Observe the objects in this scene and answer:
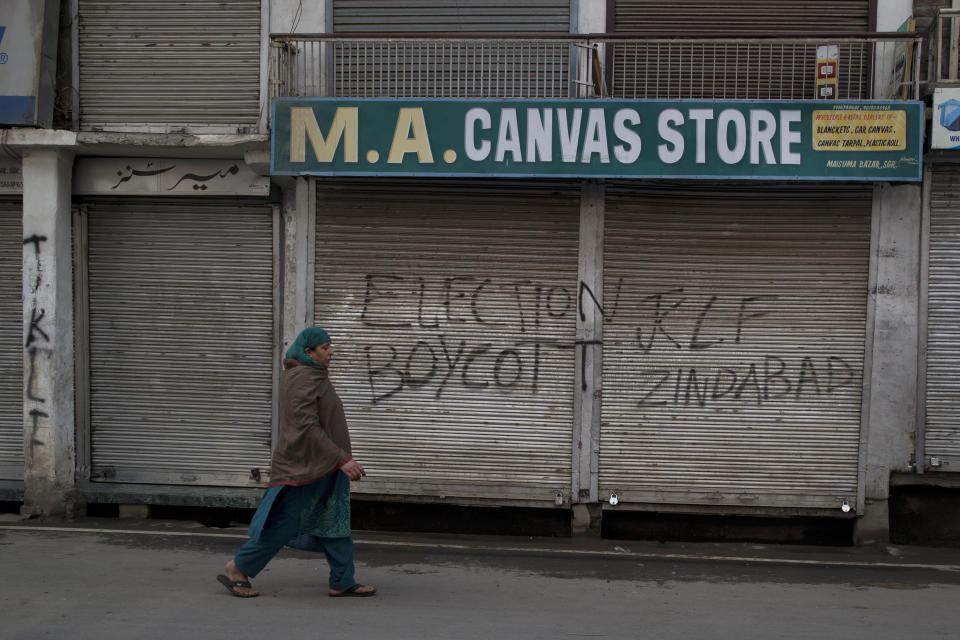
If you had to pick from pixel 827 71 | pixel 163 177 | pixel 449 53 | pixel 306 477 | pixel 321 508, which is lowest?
pixel 321 508

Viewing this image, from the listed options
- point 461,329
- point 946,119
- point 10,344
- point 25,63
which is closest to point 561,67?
point 461,329

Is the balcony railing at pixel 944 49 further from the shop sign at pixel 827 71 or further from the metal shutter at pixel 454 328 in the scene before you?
the metal shutter at pixel 454 328

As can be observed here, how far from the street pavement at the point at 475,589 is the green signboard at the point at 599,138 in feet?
10.2

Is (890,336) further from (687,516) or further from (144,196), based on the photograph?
(144,196)

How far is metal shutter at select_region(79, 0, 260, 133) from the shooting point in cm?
809

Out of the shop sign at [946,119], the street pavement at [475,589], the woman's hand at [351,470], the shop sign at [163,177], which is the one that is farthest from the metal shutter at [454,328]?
the shop sign at [946,119]

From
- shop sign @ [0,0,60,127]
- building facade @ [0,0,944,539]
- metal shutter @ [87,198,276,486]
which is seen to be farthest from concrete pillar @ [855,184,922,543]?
shop sign @ [0,0,60,127]

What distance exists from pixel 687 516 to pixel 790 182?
3.06m

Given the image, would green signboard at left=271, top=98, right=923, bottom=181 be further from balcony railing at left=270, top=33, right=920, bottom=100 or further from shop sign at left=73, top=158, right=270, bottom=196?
shop sign at left=73, top=158, right=270, bottom=196

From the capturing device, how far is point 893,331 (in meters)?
7.50

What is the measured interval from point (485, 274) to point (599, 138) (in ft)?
5.07

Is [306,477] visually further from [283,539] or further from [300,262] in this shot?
[300,262]

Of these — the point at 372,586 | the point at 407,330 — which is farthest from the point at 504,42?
the point at 372,586

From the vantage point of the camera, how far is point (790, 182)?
7.54 m
